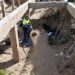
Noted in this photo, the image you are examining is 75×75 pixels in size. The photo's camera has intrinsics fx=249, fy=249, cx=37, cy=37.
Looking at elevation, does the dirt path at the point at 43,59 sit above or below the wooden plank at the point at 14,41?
below

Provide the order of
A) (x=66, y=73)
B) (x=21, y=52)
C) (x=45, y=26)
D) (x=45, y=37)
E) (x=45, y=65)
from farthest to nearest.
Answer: (x=45, y=26), (x=45, y=37), (x=21, y=52), (x=45, y=65), (x=66, y=73)

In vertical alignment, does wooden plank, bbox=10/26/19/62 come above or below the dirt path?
above

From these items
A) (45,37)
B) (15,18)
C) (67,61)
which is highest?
(15,18)

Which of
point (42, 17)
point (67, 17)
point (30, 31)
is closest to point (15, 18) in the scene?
point (30, 31)

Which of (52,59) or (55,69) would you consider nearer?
(55,69)

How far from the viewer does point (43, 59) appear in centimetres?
933

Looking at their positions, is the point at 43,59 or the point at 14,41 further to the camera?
the point at 43,59

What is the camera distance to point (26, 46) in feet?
34.6

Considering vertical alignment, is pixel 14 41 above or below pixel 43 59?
above

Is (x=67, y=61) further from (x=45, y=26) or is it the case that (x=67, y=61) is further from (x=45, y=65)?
(x=45, y=26)

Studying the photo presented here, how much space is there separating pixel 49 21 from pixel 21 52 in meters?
3.41

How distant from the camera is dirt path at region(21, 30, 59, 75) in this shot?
834 cm

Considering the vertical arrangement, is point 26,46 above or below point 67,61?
below

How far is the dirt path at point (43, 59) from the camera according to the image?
8344 millimetres
